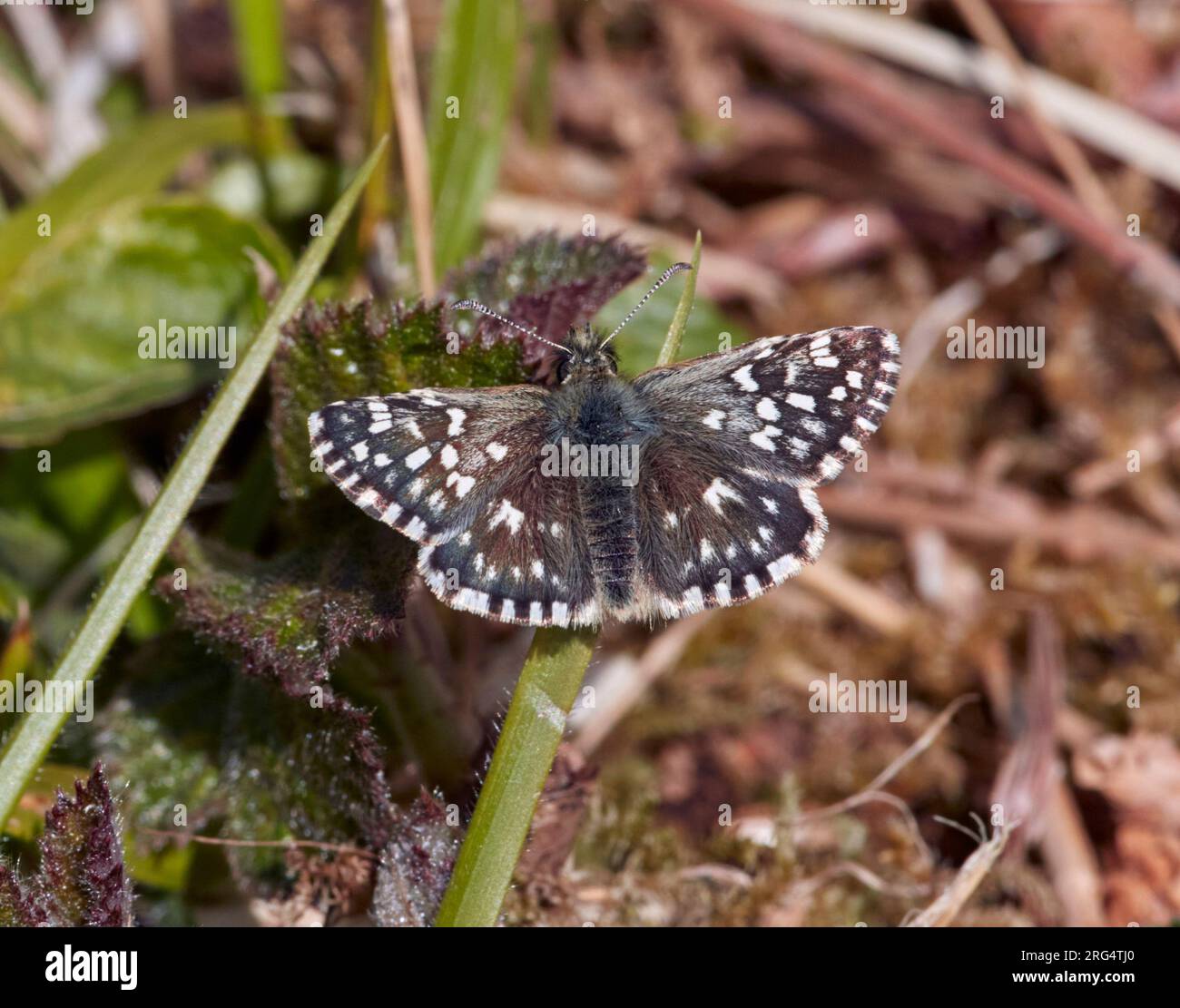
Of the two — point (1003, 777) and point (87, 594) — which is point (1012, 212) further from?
point (87, 594)

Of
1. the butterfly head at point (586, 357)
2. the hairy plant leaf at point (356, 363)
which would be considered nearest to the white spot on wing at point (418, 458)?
the hairy plant leaf at point (356, 363)

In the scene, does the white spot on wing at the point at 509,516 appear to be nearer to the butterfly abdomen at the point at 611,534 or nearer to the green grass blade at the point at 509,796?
the butterfly abdomen at the point at 611,534

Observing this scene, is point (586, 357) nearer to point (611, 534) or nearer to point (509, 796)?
point (611, 534)

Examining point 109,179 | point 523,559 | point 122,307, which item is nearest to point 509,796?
point 523,559

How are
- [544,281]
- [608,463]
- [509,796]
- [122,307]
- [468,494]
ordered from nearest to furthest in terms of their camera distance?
1. [509,796]
2. [468,494]
3. [608,463]
4. [544,281]
5. [122,307]

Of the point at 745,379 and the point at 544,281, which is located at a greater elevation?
the point at 544,281
